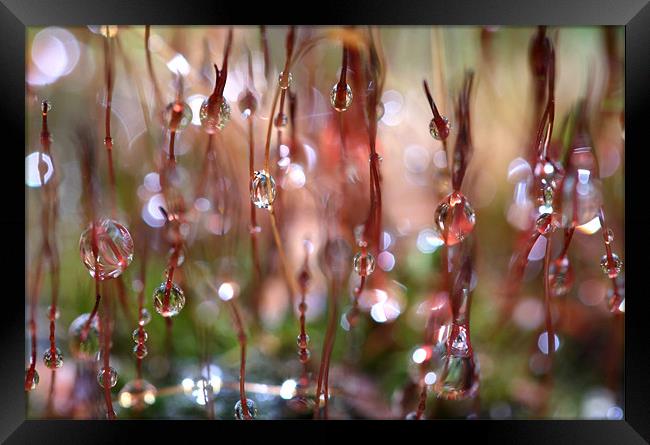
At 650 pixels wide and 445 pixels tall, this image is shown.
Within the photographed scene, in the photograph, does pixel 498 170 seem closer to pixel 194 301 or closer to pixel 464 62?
pixel 464 62

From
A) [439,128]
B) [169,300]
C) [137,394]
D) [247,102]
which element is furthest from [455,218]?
[137,394]

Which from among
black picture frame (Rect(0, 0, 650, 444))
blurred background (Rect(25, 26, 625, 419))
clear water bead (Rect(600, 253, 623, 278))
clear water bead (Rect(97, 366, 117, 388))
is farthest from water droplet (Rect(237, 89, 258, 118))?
clear water bead (Rect(600, 253, 623, 278))

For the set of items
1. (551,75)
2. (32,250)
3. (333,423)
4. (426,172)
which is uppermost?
(551,75)

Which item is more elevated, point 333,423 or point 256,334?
point 256,334

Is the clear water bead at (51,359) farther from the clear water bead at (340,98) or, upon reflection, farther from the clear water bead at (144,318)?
the clear water bead at (340,98)

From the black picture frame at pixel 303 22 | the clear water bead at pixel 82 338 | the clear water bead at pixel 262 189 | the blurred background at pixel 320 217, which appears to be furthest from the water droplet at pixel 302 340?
the clear water bead at pixel 82 338

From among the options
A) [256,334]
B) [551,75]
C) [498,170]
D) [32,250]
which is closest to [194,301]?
[256,334]
